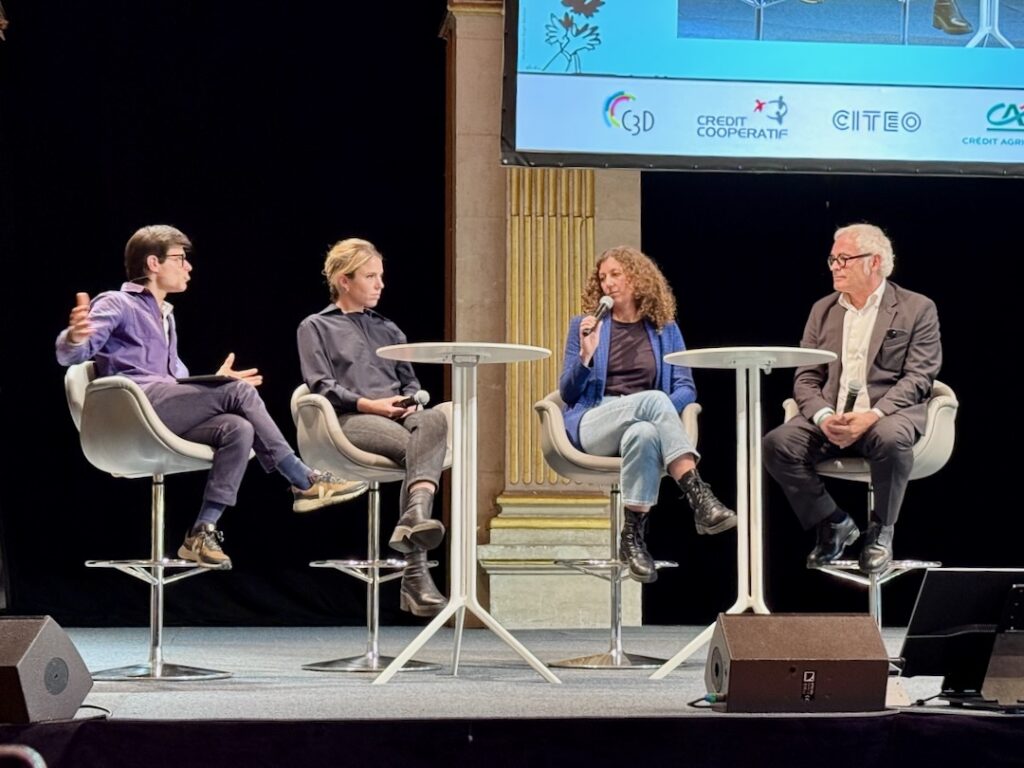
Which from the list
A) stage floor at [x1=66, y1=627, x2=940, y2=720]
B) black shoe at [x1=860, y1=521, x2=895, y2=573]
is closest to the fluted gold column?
stage floor at [x1=66, y1=627, x2=940, y2=720]

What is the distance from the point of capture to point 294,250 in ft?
19.5

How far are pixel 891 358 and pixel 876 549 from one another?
26.2 inches

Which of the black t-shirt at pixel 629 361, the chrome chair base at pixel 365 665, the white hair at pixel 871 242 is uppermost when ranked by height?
the white hair at pixel 871 242

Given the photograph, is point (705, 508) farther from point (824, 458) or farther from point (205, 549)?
point (205, 549)

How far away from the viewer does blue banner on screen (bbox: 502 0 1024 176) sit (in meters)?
5.60

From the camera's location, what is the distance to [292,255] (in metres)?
5.95

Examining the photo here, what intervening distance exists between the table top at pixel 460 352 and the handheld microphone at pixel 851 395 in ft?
3.26

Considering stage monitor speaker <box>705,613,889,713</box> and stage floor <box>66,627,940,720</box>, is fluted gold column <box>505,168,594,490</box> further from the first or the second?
stage monitor speaker <box>705,613,889,713</box>

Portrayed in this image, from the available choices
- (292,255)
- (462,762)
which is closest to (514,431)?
(292,255)

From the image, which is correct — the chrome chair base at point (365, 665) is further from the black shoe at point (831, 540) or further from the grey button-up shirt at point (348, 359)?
the black shoe at point (831, 540)

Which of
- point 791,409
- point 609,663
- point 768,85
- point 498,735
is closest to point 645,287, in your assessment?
point 791,409

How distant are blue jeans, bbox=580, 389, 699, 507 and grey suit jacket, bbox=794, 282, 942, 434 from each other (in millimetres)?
636

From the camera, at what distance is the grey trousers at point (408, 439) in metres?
4.07

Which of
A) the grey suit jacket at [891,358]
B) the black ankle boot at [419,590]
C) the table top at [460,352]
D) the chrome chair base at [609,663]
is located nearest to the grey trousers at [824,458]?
the grey suit jacket at [891,358]
